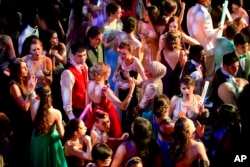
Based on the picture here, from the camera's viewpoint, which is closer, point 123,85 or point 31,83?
point 31,83

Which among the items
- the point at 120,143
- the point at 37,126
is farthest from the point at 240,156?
the point at 37,126

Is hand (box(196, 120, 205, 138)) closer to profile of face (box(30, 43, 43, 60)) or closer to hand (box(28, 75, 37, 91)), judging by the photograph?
hand (box(28, 75, 37, 91))

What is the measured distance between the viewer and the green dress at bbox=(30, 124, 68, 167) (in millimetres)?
7757

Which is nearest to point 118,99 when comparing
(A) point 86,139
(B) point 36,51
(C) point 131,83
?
(C) point 131,83

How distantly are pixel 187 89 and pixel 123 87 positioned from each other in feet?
3.23

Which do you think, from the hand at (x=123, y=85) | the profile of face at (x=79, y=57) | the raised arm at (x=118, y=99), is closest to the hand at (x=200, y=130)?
the raised arm at (x=118, y=99)

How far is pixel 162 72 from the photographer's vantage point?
8398mm

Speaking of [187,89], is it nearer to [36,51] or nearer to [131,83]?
[131,83]

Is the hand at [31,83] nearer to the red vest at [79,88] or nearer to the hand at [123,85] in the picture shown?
the red vest at [79,88]

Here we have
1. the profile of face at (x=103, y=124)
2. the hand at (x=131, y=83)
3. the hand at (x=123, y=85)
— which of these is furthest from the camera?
the hand at (x=123, y=85)

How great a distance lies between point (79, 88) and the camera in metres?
8.59

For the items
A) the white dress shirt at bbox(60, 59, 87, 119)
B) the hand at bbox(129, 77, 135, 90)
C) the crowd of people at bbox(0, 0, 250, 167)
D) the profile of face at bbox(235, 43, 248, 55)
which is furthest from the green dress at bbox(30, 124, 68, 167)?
the profile of face at bbox(235, 43, 248, 55)

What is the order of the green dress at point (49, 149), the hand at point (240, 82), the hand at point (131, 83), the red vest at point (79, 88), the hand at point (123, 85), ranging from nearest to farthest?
the green dress at point (49, 149)
the hand at point (240, 82)
the hand at point (131, 83)
the red vest at point (79, 88)
the hand at point (123, 85)

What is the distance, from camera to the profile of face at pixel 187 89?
26.5ft
